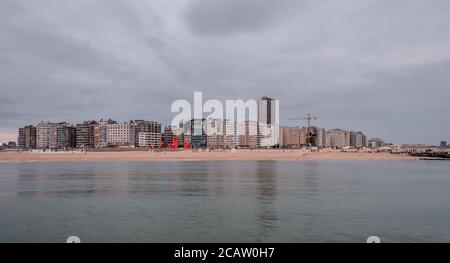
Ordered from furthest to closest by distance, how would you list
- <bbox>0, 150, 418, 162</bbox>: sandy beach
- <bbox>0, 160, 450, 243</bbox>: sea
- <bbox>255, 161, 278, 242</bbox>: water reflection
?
<bbox>0, 150, 418, 162</bbox>: sandy beach < <bbox>255, 161, 278, 242</bbox>: water reflection < <bbox>0, 160, 450, 243</bbox>: sea

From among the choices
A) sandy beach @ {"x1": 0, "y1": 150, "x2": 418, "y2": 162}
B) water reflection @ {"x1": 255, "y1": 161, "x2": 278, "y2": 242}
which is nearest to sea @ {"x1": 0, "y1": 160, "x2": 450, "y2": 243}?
water reflection @ {"x1": 255, "y1": 161, "x2": 278, "y2": 242}

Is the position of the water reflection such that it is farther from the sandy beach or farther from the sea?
the sandy beach

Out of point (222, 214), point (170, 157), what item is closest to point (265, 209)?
point (222, 214)

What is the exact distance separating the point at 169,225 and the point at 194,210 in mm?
4851

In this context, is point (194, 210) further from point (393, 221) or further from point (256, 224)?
point (393, 221)

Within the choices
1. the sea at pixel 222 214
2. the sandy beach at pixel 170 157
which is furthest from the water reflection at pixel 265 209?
the sandy beach at pixel 170 157

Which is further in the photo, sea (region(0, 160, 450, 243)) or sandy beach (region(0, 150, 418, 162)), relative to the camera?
sandy beach (region(0, 150, 418, 162))

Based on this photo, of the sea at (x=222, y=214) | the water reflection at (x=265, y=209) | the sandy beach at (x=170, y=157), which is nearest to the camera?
the sea at (x=222, y=214)

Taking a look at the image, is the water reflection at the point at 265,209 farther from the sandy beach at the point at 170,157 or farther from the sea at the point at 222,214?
the sandy beach at the point at 170,157

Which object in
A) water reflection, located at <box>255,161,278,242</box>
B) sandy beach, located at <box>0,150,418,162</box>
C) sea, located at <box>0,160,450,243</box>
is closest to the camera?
sea, located at <box>0,160,450,243</box>

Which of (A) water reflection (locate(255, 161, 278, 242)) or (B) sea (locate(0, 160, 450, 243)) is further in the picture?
(A) water reflection (locate(255, 161, 278, 242))

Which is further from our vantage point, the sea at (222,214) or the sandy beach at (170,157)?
the sandy beach at (170,157)
